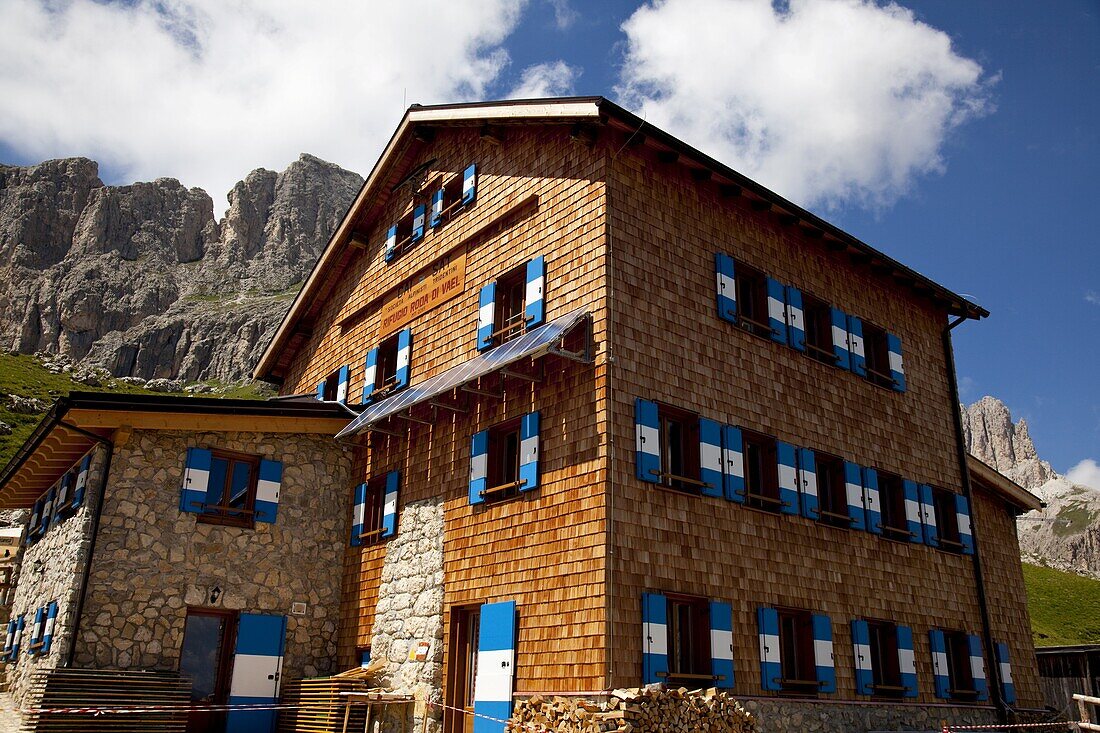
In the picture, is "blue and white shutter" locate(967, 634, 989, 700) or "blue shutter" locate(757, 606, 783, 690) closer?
"blue shutter" locate(757, 606, 783, 690)

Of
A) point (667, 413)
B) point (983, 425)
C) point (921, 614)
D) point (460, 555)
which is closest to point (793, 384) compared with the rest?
point (667, 413)

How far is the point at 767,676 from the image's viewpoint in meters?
13.1

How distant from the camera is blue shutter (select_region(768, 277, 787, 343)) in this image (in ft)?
51.5

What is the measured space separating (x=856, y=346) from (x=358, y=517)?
9881 mm

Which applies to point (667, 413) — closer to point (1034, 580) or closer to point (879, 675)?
point (879, 675)

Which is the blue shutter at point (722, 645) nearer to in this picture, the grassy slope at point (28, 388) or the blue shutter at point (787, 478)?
the blue shutter at point (787, 478)

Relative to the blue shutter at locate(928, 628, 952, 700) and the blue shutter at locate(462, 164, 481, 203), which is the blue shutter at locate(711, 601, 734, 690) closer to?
the blue shutter at locate(928, 628, 952, 700)

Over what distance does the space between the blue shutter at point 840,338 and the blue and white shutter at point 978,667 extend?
559cm

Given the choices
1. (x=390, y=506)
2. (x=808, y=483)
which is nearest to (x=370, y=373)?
(x=390, y=506)

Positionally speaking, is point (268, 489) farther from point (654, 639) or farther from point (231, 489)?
point (654, 639)

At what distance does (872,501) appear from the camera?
53.2 ft

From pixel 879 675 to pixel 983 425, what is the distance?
18068 cm

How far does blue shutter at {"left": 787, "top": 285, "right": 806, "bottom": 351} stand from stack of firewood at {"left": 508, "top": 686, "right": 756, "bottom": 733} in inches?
270

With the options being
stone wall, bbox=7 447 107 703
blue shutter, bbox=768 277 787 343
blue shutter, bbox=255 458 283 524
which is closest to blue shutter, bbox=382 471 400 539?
blue shutter, bbox=255 458 283 524
